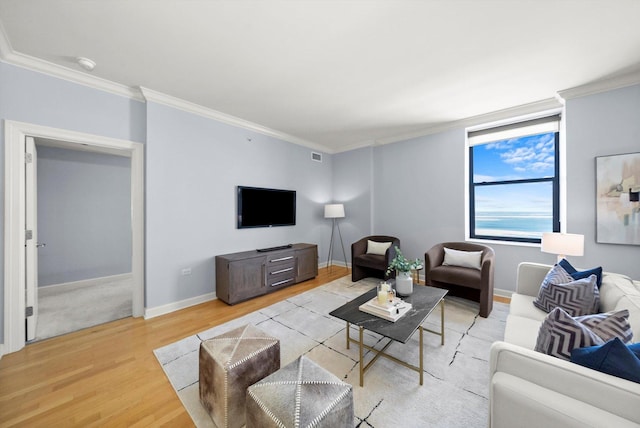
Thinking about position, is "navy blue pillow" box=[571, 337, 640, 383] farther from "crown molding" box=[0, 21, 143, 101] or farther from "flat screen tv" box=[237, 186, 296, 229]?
"crown molding" box=[0, 21, 143, 101]

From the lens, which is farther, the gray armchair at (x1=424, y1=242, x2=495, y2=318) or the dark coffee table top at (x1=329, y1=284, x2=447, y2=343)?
the gray armchair at (x1=424, y1=242, x2=495, y2=318)

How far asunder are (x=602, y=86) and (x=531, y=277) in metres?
2.39

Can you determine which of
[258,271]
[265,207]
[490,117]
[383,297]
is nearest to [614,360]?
[383,297]

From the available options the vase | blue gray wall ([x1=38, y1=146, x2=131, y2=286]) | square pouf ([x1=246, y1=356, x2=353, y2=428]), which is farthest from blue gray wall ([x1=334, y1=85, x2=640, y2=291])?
blue gray wall ([x1=38, y1=146, x2=131, y2=286])

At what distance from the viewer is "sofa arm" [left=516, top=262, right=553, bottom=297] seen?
95.8 inches

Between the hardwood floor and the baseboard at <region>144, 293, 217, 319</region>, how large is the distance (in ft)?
0.36

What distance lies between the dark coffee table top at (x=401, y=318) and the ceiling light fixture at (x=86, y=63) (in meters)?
3.30

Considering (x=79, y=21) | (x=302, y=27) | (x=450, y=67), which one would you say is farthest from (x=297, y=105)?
(x=79, y=21)

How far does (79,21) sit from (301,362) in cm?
301

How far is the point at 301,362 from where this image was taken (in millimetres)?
1407

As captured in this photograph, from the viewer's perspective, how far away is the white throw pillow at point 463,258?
129 inches

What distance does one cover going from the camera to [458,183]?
3938 millimetres

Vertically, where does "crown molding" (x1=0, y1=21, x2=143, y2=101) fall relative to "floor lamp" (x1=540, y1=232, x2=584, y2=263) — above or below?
above

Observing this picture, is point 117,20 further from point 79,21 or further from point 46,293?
point 46,293
